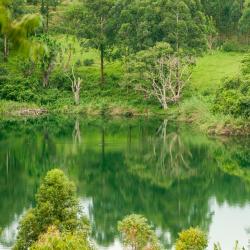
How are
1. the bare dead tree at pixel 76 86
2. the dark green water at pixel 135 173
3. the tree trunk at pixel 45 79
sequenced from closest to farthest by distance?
the dark green water at pixel 135 173, the bare dead tree at pixel 76 86, the tree trunk at pixel 45 79

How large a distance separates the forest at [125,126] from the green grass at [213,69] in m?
0.33

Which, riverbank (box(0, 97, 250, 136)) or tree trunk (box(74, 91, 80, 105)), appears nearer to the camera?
riverbank (box(0, 97, 250, 136))

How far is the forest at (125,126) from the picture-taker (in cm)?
2288

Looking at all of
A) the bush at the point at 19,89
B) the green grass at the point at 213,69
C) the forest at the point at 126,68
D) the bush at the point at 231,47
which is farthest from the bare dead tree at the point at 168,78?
the bush at the point at 231,47

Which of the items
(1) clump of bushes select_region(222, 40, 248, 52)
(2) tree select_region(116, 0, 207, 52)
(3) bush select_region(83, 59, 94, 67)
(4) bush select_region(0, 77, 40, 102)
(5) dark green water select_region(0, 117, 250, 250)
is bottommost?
(5) dark green water select_region(0, 117, 250, 250)

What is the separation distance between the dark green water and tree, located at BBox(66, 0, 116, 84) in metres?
13.0

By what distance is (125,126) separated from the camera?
6631cm

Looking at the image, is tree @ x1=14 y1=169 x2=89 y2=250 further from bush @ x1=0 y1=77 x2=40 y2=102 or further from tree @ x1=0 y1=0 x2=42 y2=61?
bush @ x1=0 y1=77 x2=40 y2=102

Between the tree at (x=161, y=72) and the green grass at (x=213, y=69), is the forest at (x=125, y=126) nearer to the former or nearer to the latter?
the tree at (x=161, y=72)

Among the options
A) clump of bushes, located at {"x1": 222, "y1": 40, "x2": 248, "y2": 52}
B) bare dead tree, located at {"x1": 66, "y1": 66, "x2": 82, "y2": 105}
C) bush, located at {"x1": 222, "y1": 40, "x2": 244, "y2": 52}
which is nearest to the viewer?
bare dead tree, located at {"x1": 66, "y1": 66, "x2": 82, "y2": 105}

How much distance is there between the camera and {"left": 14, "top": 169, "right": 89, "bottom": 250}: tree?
22344 mm

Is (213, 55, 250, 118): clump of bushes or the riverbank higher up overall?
(213, 55, 250, 118): clump of bushes

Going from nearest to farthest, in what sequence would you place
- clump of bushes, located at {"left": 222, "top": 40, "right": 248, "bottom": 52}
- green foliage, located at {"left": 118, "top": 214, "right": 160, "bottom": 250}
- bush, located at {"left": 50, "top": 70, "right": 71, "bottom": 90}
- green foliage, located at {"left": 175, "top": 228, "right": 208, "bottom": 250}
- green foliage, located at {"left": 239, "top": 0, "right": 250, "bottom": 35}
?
green foliage, located at {"left": 175, "top": 228, "right": 208, "bottom": 250}
green foliage, located at {"left": 118, "top": 214, "right": 160, "bottom": 250}
bush, located at {"left": 50, "top": 70, "right": 71, "bottom": 90}
green foliage, located at {"left": 239, "top": 0, "right": 250, "bottom": 35}
clump of bushes, located at {"left": 222, "top": 40, "right": 248, "bottom": 52}

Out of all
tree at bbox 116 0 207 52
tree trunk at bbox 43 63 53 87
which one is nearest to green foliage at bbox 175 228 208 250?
tree at bbox 116 0 207 52
